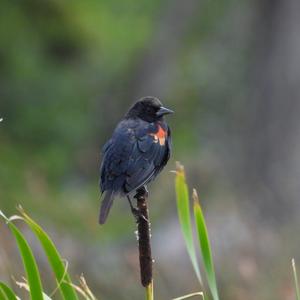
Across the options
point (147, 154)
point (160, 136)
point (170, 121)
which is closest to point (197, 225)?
point (147, 154)

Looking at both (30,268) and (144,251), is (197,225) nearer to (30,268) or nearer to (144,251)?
(144,251)

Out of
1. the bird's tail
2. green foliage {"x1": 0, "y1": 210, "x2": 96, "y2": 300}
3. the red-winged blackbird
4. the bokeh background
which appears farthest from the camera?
the bokeh background

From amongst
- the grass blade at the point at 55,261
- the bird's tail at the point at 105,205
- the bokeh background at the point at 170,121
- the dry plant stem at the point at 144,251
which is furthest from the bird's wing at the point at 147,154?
the grass blade at the point at 55,261

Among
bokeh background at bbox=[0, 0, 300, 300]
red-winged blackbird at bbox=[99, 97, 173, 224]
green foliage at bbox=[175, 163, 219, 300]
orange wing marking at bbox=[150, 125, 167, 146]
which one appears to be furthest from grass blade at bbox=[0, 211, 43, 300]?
orange wing marking at bbox=[150, 125, 167, 146]

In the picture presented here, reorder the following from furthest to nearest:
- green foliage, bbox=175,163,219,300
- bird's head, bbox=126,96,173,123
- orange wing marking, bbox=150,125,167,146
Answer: bird's head, bbox=126,96,173,123
orange wing marking, bbox=150,125,167,146
green foliage, bbox=175,163,219,300

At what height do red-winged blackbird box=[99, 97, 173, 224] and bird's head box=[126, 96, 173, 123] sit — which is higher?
bird's head box=[126, 96, 173, 123]

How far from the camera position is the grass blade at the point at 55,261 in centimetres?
304

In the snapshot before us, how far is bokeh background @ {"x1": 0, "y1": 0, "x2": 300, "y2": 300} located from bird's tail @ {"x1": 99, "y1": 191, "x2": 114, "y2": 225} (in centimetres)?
55

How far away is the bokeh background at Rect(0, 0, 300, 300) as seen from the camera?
699 cm

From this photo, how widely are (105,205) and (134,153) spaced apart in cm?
60

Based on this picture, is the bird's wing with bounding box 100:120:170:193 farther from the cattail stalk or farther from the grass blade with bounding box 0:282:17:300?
the grass blade with bounding box 0:282:17:300

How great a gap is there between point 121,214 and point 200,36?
703cm

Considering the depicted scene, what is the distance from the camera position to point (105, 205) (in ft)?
13.2

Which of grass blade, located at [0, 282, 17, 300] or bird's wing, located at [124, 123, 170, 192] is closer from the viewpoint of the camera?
grass blade, located at [0, 282, 17, 300]
